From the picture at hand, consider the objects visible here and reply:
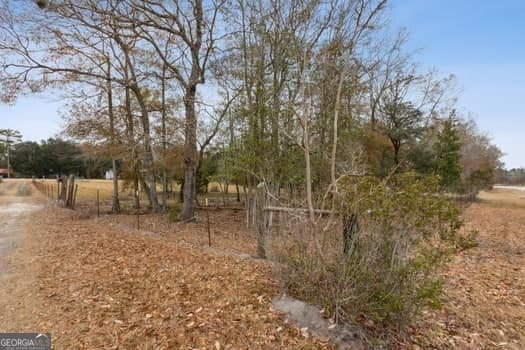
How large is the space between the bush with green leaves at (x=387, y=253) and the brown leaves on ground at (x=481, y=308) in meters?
0.54

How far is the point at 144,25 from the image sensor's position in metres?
7.94

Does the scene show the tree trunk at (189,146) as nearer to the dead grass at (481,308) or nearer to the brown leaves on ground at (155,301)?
the brown leaves on ground at (155,301)

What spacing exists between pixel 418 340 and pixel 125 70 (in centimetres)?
1201

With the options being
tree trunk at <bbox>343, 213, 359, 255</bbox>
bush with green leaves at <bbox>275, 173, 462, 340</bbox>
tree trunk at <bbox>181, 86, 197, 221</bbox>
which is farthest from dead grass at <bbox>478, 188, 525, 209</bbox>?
tree trunk at <bbox>343, 213, 359, 255</bbox>

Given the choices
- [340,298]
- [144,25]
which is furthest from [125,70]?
[340,298]

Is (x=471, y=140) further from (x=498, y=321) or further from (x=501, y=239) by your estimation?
(x=498, y=321)

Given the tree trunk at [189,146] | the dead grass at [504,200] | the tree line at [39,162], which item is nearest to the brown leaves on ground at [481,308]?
the tree trunk at [189,146]

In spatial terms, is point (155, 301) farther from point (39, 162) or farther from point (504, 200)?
point (39, 162)

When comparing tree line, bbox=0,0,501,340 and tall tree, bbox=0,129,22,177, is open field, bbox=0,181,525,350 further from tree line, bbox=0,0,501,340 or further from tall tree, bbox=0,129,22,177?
tall tree, bbox=0,129,22,177

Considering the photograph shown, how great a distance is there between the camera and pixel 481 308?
287 cm

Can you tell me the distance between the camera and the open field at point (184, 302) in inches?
85.9

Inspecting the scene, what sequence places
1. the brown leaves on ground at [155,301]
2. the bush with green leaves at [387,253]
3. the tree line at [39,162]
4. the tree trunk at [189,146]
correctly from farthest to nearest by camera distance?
the tree line at [39,162] < the tree trunk at [189,146] < the brown leaves on ground at [155,301] < the bush with green leaves at [387,253]

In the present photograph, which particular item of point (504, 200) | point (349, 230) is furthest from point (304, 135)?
point (504, 200)

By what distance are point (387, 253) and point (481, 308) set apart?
5.84 feet
